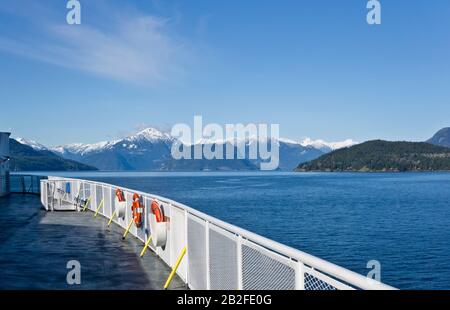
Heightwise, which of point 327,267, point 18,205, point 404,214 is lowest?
point 404,214

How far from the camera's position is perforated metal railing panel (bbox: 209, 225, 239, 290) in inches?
262

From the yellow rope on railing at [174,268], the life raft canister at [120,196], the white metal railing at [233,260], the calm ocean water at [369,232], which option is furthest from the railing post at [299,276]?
the calm ocean water at [369,232]

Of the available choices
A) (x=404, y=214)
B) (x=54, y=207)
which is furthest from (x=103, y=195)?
(x=404, y=214)

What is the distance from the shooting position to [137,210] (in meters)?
13.4

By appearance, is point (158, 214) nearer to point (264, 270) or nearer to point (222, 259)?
point (222, 259)

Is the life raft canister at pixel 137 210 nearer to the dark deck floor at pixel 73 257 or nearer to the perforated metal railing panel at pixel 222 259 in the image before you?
the dark deck floor at pixel 73 257

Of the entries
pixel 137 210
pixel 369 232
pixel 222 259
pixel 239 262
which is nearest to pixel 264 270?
pixel 239 262

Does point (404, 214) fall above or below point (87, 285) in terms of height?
below

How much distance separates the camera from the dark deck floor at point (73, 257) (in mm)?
9195

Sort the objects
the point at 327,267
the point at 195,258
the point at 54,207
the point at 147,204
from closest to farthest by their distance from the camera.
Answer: the point at 327,267, the point at 195,258, the point at 147,204, the point at 54,207

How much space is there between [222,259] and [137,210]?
265 inches

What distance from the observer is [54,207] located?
22562 millimetres
